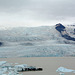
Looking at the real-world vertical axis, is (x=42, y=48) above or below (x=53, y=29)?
below

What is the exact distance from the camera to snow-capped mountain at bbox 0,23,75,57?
2403 cm

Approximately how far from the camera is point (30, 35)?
37.0m

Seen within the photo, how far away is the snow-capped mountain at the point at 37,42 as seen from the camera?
946 inches

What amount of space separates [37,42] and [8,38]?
567 cm

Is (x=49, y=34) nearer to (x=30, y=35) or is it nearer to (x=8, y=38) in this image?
(x=30, y=35)

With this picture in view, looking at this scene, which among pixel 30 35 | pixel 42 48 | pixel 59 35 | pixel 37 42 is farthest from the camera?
pixel 59 35

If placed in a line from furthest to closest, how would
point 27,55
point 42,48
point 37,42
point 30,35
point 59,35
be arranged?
point 59,35 → point 30,35 → point 37,42 → point 42,48 → point 27,55

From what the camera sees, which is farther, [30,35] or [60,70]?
[30,35]

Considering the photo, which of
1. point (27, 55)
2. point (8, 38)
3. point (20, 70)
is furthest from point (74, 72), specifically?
point (8, 38)

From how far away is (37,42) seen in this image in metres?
33.5

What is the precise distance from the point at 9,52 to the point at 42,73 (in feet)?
40.0

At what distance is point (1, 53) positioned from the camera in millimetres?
23469

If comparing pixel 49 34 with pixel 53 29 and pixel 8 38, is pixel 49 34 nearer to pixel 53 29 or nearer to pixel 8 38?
pixel 53 29

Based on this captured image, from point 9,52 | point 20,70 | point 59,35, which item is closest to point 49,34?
point 59,35
